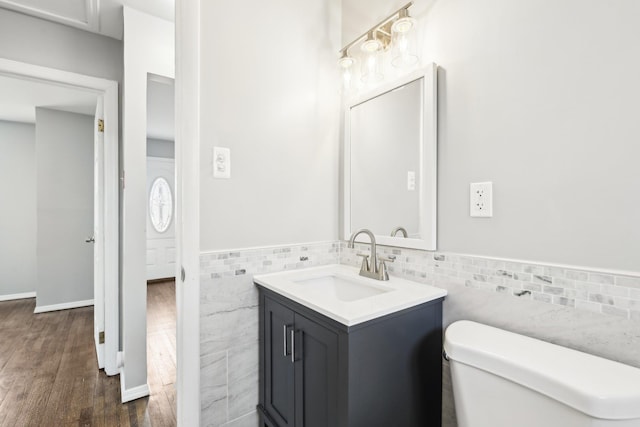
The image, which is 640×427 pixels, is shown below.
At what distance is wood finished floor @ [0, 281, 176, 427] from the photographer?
1.64 metres

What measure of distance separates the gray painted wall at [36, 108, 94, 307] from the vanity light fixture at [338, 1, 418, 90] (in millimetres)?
3514

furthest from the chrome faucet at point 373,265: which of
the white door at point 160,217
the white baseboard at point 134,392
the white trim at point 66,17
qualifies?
the white door at point 160,217

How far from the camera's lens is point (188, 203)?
1.18 m

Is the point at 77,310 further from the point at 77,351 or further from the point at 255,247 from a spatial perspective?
the point at 255,247

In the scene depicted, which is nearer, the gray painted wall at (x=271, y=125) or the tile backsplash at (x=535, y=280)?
the tile backsplash at (x=535, y=280)

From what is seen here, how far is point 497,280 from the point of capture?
994mm

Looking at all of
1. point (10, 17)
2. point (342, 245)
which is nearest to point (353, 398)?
point (342, 245)

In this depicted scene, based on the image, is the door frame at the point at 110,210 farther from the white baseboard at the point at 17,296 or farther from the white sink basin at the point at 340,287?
the white baseboard at the point at 17,296

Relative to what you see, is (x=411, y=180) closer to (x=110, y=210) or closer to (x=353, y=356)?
(x=353, y=356)

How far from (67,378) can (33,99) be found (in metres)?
2.66

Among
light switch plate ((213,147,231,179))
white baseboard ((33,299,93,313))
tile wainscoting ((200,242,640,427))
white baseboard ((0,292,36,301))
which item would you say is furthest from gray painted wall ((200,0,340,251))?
white baseboard ((0,292,36,301))

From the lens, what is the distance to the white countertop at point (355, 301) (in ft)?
2.96

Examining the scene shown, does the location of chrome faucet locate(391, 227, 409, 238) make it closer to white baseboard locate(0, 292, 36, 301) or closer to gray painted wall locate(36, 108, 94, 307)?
gray painted wall locate(36, 108, 94, 307)

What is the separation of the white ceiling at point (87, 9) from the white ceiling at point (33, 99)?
1.92 feet
